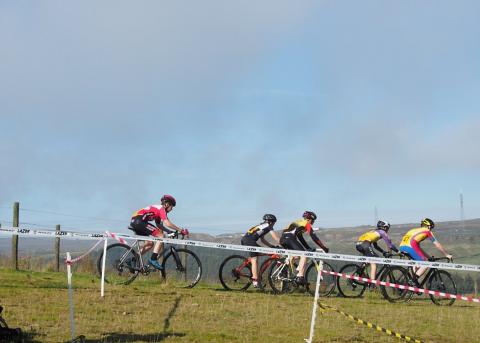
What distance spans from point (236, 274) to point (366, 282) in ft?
10.7

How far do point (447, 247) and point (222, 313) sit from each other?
1754 centimetres

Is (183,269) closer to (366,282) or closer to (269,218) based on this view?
(269,218)

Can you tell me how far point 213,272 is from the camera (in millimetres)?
15391

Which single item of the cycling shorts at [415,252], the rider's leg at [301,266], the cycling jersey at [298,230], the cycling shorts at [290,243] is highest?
the cycling jersey at [298,230]

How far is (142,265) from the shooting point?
13.5m

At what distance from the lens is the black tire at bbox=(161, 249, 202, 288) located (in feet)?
46.1

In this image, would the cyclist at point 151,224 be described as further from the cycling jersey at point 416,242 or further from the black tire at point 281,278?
the cycling jersey at point 416,242

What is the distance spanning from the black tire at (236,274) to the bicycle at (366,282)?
7.52ft

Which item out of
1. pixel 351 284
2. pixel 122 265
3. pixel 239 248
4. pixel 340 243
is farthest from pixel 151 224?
pixel 340 243

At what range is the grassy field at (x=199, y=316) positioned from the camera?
8.36 m

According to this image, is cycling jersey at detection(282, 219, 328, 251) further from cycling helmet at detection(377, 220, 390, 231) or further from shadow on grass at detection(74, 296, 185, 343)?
shadow on grass at detection(74, 296, 185, 343)

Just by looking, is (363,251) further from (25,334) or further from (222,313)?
(25,334)

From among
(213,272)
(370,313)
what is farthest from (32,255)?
(370,313)

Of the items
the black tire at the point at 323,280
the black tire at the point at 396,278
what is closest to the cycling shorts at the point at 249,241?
the black tire at the point at 323,280
